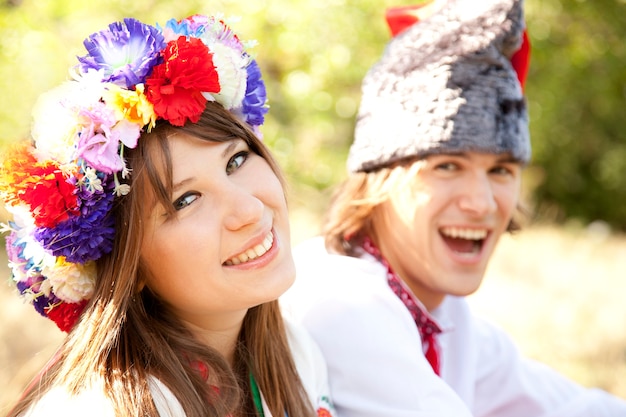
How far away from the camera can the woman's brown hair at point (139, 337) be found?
1973 millimetres

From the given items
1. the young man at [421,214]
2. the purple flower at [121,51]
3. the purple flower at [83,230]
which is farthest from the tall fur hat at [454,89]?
the purple flower at [83,230]

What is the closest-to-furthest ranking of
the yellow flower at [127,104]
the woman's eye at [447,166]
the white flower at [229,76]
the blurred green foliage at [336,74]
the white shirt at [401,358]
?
the yellow flower at [127,104] < the white flower at [229,76] < the white shirt at [401,358] < the woman's eye at [447,166] < the blurred green foliage at [336,74]

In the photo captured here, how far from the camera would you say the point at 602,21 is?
830cm

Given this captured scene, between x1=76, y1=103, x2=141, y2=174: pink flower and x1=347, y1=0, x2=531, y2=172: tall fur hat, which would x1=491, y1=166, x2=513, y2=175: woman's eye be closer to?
x1=347, y1=0, x2=531, y2=172: tall fur hat

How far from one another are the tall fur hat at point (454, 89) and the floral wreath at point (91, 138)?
92 centimetres

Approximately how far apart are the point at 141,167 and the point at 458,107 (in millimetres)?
1257

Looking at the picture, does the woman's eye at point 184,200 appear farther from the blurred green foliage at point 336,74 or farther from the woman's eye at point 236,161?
the blurred green foliage at point 336,74

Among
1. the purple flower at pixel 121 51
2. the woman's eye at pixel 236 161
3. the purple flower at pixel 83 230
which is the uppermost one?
the purple flower at pixel 121 51

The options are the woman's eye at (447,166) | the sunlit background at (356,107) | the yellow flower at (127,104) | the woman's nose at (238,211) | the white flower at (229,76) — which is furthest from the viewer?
the sunlit background at (356,107)

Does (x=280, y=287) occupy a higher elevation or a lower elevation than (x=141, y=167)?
lower

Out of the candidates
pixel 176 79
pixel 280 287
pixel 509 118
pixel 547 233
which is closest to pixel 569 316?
pixel 547 233

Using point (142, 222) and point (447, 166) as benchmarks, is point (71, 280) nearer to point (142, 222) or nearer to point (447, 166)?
point (142, 222)

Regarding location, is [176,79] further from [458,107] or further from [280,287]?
[458,107]

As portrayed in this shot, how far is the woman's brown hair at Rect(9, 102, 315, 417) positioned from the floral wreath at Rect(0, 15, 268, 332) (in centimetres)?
5
